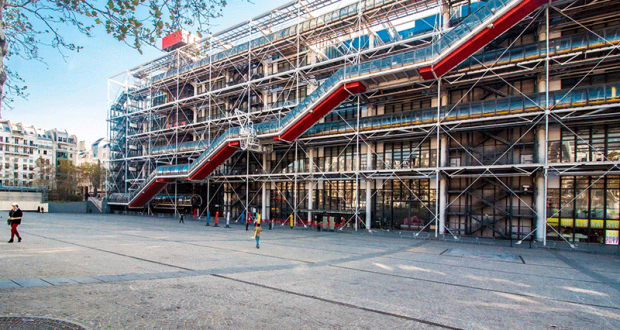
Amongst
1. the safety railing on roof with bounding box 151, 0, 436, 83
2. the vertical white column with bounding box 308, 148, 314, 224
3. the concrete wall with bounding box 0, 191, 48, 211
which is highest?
the safety railing on roof with bounding box 151, 0, 436, 83

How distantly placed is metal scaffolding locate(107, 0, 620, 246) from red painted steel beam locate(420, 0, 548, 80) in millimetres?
70

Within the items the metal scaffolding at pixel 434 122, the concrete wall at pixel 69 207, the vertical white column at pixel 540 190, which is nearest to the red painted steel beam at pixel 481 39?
the metal scaffolding at pixel 434 122

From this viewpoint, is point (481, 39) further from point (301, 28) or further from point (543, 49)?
point (301, 28)

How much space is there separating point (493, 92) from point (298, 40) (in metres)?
15.1

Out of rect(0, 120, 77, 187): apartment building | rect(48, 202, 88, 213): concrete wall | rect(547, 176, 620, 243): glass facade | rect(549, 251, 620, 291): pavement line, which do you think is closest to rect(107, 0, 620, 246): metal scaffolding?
rect(547, 176, 620, 243): glass facade

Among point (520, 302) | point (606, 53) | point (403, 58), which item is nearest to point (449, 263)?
point (520, 302)

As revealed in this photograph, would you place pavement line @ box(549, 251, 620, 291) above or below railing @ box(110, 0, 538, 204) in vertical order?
below

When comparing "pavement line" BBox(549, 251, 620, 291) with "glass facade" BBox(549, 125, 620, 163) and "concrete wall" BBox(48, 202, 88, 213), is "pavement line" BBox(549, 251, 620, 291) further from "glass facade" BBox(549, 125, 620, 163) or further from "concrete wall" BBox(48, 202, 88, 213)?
"concrete wall" BBox(48, 202, 88, 213)

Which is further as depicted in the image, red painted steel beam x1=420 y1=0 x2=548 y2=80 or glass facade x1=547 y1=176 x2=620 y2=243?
glass facade x1=547 y1=176 x2=620 y2=243

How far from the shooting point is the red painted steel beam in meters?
18.3

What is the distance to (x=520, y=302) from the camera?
766cm

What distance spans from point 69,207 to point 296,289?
47.2 metres

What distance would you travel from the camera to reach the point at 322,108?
24.9 meters

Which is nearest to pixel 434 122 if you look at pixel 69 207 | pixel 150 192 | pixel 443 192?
pixel 443 192
